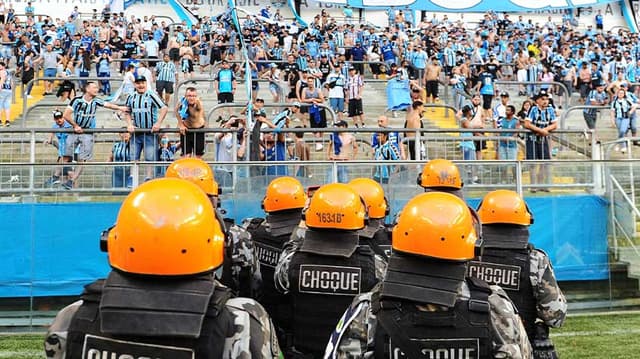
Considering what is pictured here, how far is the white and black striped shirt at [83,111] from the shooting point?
1108 centimetres

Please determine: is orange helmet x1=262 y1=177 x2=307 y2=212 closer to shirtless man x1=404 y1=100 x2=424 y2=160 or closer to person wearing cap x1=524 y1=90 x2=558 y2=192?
person wearing cap x1=524 y1=90 x2=558 y2=192

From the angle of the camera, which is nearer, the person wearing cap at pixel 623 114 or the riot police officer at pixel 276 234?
the riot police officer at pixel 276 234

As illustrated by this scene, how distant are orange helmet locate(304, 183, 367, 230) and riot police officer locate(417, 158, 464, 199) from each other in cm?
256

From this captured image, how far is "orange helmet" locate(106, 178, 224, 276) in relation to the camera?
89.0 inches

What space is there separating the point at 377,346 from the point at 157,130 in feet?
26.7

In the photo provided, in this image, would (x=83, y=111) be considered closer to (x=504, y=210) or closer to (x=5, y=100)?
(x=5, y=100)

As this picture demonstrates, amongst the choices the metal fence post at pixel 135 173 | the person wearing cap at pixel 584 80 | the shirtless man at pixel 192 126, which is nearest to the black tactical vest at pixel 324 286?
the metal fence post at pixel 135 173

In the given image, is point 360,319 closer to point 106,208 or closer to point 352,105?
point 106,208

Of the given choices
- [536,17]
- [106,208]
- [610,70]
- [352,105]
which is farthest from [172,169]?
[536,17]

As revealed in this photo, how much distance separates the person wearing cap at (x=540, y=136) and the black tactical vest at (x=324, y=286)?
6.59 m

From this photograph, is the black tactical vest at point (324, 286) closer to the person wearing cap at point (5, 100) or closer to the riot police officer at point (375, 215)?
the riot police officer at point (375, 215)

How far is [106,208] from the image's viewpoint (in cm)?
912

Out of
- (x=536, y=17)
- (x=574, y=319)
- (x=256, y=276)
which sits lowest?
(x=574, y=319)

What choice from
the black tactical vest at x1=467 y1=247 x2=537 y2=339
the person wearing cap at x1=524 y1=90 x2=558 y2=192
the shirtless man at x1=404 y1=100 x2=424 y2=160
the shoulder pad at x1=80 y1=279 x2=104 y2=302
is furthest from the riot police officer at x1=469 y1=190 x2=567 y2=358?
the shirtless man at x1=404 y1=100 x2=424 y2=160
